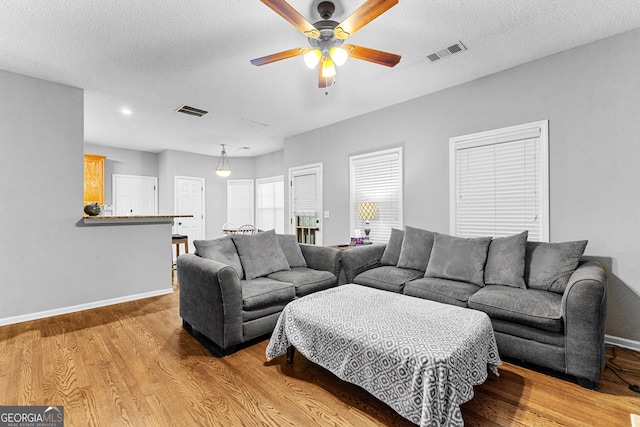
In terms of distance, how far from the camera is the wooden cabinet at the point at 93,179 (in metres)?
5.86

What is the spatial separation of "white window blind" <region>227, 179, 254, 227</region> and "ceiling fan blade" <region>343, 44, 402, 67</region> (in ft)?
20.7

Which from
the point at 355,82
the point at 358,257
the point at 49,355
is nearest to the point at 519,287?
the point at 358,257

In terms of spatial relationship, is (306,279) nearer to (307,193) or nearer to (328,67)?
(328,67)

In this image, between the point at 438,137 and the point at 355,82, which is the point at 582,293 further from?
the point at 355,82

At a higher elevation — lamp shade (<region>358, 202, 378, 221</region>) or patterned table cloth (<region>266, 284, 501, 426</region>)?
lamp shade (<region>358, 202, 378, 221</region>)

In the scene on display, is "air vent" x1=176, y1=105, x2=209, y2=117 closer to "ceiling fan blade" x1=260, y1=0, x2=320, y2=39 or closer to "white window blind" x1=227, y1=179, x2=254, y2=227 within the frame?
"ceiling fan blade" x1=260, y1=0, x2=320, y2=39

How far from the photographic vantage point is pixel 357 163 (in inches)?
189

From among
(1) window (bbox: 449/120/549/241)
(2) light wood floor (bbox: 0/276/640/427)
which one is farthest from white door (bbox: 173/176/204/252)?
(1) window (bbox: 449/120/549/241)

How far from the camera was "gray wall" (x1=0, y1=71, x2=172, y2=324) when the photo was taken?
328 cm

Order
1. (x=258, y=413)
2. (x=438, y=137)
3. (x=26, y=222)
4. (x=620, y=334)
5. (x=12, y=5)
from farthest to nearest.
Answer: (x=438, y=137)
(x=26, y=222)
(x=620, y=334)
(x=12, y=5)
(x=258, y=413)

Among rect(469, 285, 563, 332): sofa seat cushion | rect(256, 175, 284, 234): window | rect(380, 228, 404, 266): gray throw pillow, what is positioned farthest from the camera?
rect(256, 175, 284, 234): window

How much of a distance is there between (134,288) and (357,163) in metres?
3.66

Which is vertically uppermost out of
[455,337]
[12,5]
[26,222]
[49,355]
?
[12,5]

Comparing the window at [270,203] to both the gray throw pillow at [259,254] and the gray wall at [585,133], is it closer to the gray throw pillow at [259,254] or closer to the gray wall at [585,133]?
the gray throw pillow at [259,254]
